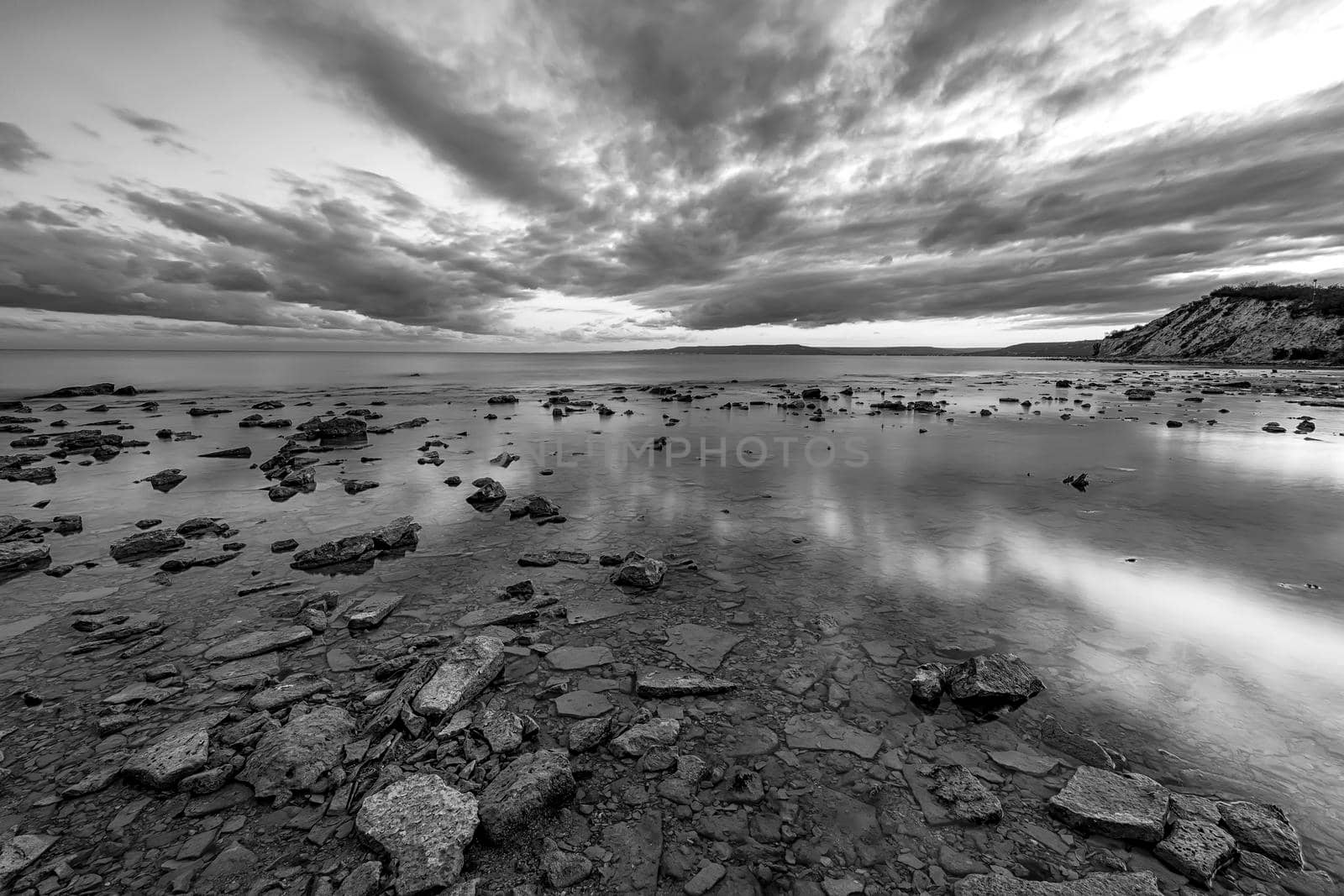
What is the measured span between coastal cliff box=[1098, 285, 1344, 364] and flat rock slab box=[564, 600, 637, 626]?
500 feet

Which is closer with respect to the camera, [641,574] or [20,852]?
[20,852]

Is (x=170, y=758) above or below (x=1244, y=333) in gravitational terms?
below

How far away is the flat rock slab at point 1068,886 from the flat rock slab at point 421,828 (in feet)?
12.3

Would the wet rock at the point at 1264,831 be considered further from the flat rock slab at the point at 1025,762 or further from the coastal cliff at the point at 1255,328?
the coastal cliff at the point at 1255,328

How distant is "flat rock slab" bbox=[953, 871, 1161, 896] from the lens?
363 centimetres

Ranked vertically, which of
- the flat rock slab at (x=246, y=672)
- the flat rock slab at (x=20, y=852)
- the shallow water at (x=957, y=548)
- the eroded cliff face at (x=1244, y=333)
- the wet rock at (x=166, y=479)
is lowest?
the shallow water at (x=957, y=548)

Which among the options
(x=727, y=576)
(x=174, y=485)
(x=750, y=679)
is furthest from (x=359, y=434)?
(x=750, y=679)

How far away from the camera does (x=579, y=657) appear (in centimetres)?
678

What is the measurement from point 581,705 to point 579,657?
3.31 ft

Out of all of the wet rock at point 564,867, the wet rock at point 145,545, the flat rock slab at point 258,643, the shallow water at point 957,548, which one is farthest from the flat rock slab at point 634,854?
the wet rock at point 145,545

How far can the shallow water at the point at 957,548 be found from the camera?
19.3ft

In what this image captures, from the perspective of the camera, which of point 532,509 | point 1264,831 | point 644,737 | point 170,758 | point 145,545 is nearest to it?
point 1264,831

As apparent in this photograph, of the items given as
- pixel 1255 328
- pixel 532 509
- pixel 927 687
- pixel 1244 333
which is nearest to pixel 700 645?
pixel 927 687

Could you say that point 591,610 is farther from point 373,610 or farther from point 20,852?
point 20,852
